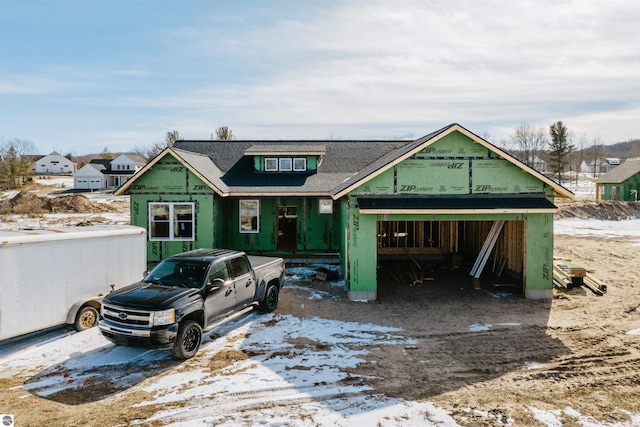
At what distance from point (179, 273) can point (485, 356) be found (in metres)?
7.52

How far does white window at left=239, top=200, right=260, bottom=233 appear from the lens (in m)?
20.5

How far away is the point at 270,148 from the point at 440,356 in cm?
1488

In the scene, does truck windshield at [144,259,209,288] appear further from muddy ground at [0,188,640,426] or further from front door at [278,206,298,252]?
front door at [278,206,298,252]

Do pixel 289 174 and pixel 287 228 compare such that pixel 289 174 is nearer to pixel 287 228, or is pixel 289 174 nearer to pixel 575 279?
pixel 287 228

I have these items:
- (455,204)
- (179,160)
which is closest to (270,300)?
(455,204)

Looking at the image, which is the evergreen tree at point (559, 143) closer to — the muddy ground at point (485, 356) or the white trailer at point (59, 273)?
the muddy ground at point (485, 356)

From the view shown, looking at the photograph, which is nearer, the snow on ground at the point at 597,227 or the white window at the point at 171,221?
the white window at the point at 171,221

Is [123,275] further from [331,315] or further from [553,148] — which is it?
[553,148]

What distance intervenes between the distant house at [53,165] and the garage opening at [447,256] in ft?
402

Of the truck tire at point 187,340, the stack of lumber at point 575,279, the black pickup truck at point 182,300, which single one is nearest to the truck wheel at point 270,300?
the black pickup truck at point 182,300

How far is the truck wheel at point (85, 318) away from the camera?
35.5ft

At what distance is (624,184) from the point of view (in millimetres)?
48688

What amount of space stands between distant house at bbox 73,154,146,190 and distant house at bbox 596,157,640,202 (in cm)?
6771

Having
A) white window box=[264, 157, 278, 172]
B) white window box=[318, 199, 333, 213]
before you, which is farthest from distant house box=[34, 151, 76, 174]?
white window box=[318, 199, 333, 213]
